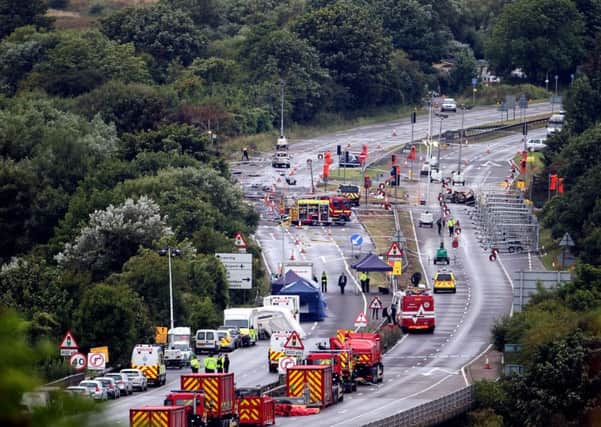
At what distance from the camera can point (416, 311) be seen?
77.6 m

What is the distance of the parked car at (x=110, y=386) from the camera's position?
5106 cm

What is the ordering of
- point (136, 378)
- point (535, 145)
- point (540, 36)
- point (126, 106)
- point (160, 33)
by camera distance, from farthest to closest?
1. point (540, 36)
2. point (160, 33)
3. point (535, 145)
4. point (126, 106)
5. point (136, 378)

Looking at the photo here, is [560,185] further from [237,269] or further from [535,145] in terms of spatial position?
[237,269]

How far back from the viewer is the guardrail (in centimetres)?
4738

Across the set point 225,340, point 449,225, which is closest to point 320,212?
point 449,225

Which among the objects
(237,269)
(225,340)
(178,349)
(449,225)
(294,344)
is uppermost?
(294,344)

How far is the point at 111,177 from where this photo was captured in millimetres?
109188

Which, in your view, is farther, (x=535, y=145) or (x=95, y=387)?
(x=535, y=145)

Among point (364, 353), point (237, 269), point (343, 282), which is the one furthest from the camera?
point (343, 282)

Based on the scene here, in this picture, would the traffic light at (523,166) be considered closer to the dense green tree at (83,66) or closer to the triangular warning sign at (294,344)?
the dense green tree at (83,66)

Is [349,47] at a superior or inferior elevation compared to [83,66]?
inferior

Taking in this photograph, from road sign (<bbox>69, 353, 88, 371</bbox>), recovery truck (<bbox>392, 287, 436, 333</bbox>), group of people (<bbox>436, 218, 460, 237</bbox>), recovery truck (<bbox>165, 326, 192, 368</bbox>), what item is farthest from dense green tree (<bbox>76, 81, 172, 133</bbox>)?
road sign (<bbox>69, 353, 88, 371</bbox>)

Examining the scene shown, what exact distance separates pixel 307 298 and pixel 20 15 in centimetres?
10726

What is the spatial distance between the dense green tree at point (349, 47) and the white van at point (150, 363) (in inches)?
4486
